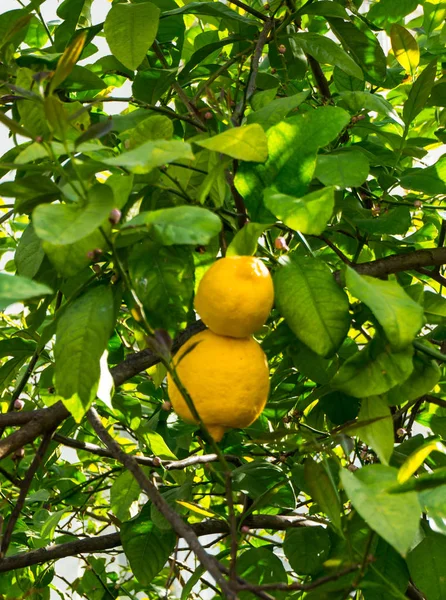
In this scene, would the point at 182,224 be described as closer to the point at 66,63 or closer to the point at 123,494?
the point at 66,63

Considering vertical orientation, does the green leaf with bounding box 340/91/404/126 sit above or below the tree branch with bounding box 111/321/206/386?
above

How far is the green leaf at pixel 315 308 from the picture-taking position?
53 cm

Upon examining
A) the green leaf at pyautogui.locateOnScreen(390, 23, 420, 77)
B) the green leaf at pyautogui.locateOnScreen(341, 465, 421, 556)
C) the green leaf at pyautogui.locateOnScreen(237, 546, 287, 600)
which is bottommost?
the green leaf at pyautogui.locateOnScreen(237, 546, 287, 600)

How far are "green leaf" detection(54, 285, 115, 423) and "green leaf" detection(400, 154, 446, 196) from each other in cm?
34

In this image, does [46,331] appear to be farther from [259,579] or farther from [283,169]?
[259,579]

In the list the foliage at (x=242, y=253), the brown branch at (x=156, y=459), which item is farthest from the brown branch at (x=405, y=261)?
the brown branch at (x=156, y=459)

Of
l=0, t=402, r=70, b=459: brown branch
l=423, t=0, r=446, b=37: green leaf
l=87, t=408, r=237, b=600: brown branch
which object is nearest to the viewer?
l=87, t=408, r=237, b=600: brown branch

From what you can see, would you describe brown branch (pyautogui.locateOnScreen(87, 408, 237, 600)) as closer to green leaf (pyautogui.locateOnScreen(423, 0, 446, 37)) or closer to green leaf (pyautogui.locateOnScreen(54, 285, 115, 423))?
green leaf (pyautogui.locateOnScreen(54, 285, 115, 423))

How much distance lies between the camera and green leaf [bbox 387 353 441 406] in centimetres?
58

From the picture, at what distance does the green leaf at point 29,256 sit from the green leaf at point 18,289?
9.4 inches

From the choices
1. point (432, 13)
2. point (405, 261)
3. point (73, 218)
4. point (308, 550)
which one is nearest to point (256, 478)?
point (308, 550)

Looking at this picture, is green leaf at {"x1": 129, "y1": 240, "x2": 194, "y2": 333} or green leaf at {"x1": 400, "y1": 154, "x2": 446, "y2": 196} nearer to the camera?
green leaf at {"x1": 129, "y1": 240, "x2": 194, "y2": 333}

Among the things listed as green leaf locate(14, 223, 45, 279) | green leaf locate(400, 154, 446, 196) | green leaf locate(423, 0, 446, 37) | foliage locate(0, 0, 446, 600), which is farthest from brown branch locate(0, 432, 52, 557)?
green leaf locate(423, 0, 446, 37)

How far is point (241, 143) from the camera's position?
49cm
